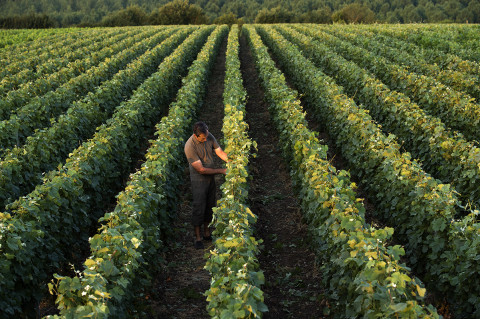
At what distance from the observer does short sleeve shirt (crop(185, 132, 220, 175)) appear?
7.82m


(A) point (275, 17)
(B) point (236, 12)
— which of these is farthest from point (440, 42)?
(B) point (236, 12)

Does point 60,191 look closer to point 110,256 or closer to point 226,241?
point 110,256

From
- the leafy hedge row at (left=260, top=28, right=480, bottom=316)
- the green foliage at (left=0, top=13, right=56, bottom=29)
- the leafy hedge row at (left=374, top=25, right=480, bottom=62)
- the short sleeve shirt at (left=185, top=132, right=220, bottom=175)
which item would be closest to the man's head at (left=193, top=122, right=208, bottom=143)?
the short sleeve shirt at (left=185, top=132, right=220, bottom=175)

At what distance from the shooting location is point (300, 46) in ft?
87.4

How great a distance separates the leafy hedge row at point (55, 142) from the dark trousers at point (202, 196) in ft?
9.62

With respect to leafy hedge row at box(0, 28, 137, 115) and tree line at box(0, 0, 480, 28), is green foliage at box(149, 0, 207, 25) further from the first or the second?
leafy hedge row at box(0, 28, 137, 115)

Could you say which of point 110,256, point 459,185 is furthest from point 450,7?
point 110,256

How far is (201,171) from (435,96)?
847cm

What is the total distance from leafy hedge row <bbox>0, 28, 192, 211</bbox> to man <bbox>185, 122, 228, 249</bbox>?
2.92 metres

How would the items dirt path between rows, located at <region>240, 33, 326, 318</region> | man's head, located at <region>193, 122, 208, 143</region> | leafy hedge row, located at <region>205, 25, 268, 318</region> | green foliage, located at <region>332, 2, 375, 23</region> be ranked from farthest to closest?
green foliage, located at <region>332, 2, 375, 23</region> → man's head, located at <region>193, 122, 208, 143</region> → dirt path between rows, located at <region>240, 33, 326, 318</region> → leafy hedge row, located at <region>205, 25, 268, 318</region>

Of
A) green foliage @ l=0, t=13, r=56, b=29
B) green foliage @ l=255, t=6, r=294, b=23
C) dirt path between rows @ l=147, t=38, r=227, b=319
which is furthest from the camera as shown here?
green foliage @ l=255, t=6, r=294, b=23

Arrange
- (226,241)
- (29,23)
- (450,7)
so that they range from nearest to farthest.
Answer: (226,241) → (29,23) → (450,7)

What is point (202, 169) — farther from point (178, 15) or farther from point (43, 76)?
point (178, 15)

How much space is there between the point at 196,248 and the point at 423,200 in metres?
3.99
